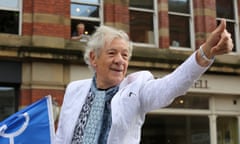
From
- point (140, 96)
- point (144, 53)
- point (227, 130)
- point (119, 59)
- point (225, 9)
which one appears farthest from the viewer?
point (225, 9)

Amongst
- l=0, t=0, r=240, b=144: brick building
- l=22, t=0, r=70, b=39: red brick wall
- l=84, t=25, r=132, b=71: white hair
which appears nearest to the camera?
l=84, t=25, r=132, b=71: white hair

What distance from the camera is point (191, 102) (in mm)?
11766

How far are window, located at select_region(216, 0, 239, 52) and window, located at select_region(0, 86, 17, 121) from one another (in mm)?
6270

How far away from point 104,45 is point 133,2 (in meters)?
9.06

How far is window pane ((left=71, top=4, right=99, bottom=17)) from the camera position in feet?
35.4

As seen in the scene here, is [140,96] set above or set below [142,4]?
below

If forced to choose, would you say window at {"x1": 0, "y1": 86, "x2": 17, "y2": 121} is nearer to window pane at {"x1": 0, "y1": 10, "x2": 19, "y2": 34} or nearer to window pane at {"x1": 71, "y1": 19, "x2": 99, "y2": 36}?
window pane at {"x1": 0, "y1": 10, "x2": 19, "y2": 34}

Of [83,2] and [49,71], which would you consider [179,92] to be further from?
[83,2]

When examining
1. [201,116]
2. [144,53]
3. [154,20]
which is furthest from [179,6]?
[201,116]

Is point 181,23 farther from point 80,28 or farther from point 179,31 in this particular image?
point 80,28

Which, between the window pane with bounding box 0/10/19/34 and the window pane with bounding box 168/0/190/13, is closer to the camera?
the window pane with bounding box 0/10/19/34

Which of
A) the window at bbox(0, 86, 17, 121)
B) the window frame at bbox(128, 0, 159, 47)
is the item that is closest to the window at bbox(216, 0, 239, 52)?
the window frame at bbox(128, 0, 159, 47)

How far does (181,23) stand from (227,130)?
10.6ft

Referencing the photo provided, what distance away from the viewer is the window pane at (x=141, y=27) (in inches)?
450
